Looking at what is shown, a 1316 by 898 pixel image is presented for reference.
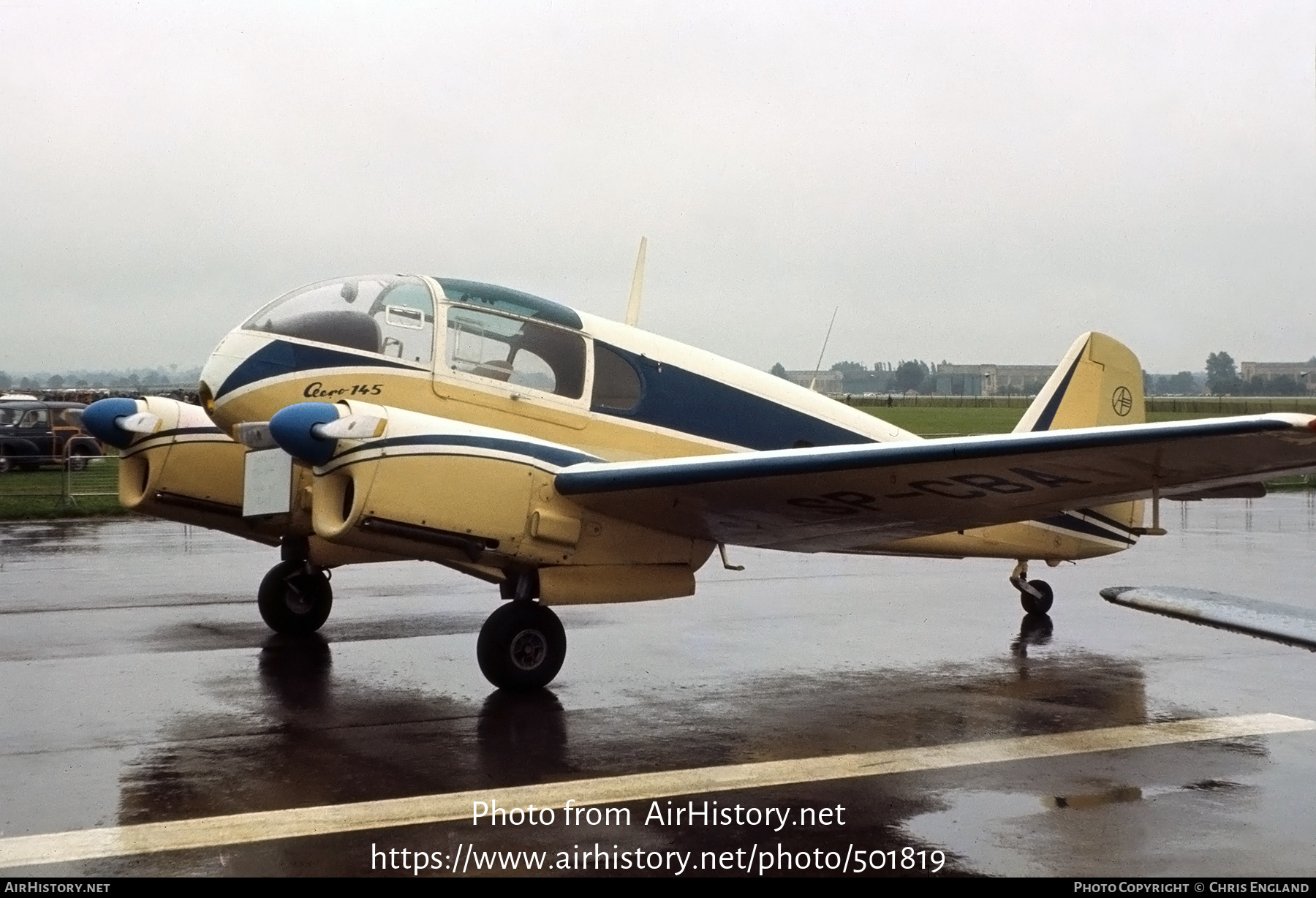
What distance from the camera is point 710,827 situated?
18.1ft

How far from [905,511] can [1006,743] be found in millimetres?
1690

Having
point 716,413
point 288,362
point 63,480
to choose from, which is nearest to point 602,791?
point 288,362

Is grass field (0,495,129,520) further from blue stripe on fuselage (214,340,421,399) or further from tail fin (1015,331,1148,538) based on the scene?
tail fin (1015,331,1148,538)

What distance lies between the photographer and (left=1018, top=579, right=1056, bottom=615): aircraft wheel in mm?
11734

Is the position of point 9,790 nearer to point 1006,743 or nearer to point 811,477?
point 811,477

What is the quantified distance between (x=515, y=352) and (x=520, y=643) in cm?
219

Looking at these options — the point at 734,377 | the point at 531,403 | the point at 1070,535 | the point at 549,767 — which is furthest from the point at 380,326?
the point at 1070,535

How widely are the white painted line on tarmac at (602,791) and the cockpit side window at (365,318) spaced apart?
3.78 metres

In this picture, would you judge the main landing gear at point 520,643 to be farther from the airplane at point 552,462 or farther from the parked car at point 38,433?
the parked car at point 38,433

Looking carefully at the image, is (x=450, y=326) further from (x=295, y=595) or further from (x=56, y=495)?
(x=56, y=495)

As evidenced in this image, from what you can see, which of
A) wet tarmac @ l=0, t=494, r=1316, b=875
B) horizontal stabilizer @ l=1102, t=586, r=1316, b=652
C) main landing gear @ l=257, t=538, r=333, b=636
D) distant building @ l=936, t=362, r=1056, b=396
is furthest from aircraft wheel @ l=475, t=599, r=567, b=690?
distant building @ l=936, t=362, r=1056, b=396

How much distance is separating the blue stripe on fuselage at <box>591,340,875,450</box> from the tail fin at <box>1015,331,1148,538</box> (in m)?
2.19

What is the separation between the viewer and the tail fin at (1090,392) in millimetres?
11617

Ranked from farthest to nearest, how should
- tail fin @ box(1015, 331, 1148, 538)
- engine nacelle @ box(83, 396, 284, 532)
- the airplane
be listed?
tail fin @ box(1015, 331, 1148, 538) → engine nacelle @ box(83, 396, 284, 532) → the airplane
